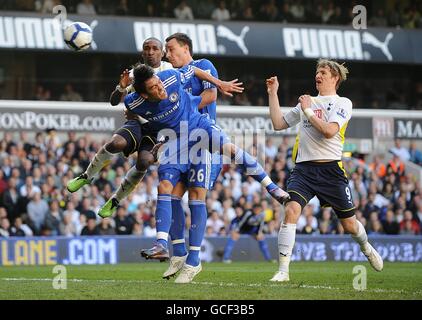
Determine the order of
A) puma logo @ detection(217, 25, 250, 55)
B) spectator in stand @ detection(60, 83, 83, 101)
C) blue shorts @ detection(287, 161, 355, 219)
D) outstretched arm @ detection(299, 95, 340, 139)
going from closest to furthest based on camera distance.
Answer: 1. outstretched arm @ detection(299, 95, 340, 139)
2. blue shorts @ detection(287, 161, 355, 219)
3. spectator in stand @ detection(60, 83, 83, 101)
4. puma logo @ detection(217, 25, 250, 55)

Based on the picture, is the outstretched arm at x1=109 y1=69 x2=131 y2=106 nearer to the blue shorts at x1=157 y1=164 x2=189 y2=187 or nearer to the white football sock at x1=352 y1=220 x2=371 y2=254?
the blue shorts at x1=157 y1=164 x2=189 y2=187

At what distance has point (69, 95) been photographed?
1032 inches

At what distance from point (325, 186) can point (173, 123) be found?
1.94 meters

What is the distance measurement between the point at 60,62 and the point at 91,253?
907 cm

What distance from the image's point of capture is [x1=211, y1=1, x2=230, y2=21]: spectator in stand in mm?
28266

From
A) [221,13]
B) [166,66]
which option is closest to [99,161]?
[166,66]

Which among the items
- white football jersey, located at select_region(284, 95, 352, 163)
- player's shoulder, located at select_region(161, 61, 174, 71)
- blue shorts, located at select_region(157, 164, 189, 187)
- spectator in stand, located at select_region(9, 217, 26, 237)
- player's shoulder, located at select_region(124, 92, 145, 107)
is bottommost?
spectator in stand, located at select_region(9, 217, 26, 237)

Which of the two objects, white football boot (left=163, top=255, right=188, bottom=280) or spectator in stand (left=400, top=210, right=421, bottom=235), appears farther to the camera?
spectator in stand (left=400, top=210, right=421, bottom=235)

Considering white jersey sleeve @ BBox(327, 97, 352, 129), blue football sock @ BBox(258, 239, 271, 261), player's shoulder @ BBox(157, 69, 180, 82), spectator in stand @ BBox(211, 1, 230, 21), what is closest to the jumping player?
player's shoulder @ BBox(157, 69, 180, 82)

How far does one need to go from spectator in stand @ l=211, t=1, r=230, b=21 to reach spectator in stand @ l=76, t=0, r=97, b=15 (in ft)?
11.8

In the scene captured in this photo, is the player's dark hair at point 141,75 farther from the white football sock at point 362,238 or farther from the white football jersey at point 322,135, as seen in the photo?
the white football sock at point 362,238

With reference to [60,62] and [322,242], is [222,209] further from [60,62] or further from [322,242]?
[60,62]

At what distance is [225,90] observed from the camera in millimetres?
11031

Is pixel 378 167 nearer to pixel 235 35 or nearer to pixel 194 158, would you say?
pixel 235 35
